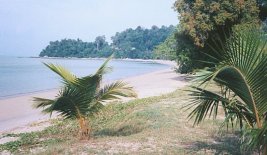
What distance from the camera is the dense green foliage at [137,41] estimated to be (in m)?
156

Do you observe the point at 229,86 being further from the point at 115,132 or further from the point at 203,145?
the point at 115,132

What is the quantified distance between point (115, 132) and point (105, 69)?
2.50 m

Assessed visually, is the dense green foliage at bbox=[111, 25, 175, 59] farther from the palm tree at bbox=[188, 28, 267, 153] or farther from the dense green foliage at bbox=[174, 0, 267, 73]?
the palm tree at bbox=[188, 28, 267, 153]

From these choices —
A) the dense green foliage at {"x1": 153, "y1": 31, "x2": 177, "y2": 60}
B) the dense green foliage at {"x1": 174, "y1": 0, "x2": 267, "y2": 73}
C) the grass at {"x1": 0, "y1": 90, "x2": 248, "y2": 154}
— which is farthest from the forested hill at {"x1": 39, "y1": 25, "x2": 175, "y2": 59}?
the grass at {"x1": 0, "y1": 90, "x2": 248, "y2": 154}

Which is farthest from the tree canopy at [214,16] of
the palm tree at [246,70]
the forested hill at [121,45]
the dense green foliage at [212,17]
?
the forested hill at [121,45]

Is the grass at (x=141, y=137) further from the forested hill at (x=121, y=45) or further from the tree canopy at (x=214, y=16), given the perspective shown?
the forested hill at (x=121, y=45)

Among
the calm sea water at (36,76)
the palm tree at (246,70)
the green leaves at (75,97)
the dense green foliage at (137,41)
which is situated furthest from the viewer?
the dense green foliage at (137,41)

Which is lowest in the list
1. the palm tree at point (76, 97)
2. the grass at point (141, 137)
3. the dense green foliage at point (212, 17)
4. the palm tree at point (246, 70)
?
the grass at point (141, 137)

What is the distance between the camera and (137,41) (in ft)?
520

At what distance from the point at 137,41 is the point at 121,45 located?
22.3ft

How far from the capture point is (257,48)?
4012 millimetres

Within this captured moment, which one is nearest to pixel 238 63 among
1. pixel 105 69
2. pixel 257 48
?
pixel 257 48

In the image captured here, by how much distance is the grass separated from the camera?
6.94 metres

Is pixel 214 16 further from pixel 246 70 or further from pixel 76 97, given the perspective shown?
pixel 246 70
